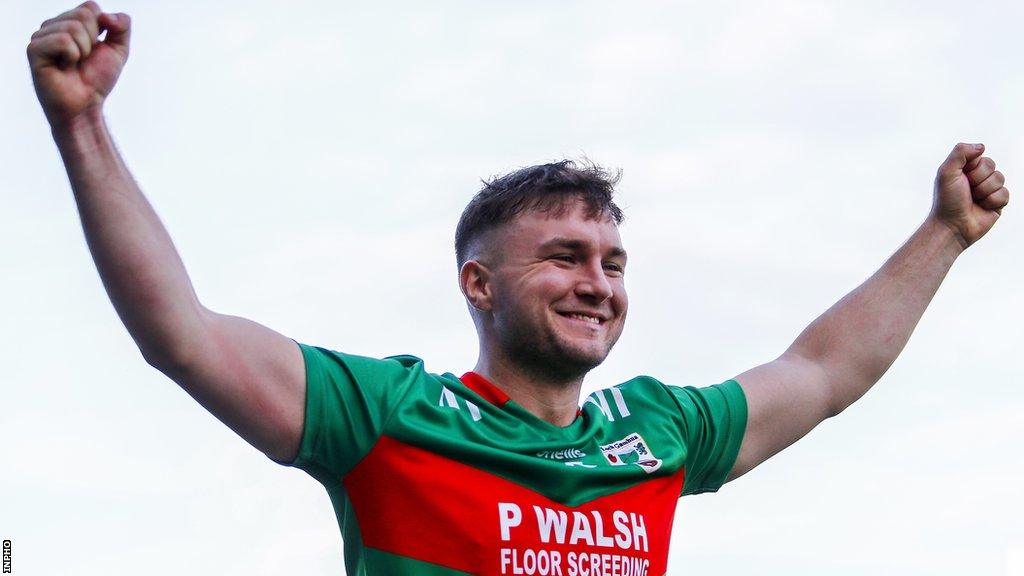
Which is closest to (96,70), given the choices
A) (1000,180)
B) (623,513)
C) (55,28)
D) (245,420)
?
(55,28)

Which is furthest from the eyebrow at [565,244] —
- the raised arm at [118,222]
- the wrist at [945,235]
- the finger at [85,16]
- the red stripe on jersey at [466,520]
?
the finger at [85,16]

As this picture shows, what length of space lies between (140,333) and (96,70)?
71cm

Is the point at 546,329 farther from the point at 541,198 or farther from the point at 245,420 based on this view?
the point at 245,420

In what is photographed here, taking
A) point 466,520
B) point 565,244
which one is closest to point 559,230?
point 565,244

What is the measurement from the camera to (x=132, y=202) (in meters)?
3.69

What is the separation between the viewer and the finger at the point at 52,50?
11.4 feet

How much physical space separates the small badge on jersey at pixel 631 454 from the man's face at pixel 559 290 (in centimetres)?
30

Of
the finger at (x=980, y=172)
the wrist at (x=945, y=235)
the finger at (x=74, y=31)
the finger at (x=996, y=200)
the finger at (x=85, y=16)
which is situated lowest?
the finger at (x=74, y=31)

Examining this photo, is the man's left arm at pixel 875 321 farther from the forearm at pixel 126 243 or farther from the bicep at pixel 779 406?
the forearm at pixel 126 243

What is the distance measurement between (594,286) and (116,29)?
6.45 ft

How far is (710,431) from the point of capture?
5.16 metres

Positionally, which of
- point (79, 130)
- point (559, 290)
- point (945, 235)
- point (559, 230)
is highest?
point (945, 235)

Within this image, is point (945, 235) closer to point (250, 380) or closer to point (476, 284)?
point (476, 284)

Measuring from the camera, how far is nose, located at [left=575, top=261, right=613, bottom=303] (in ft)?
16.0
